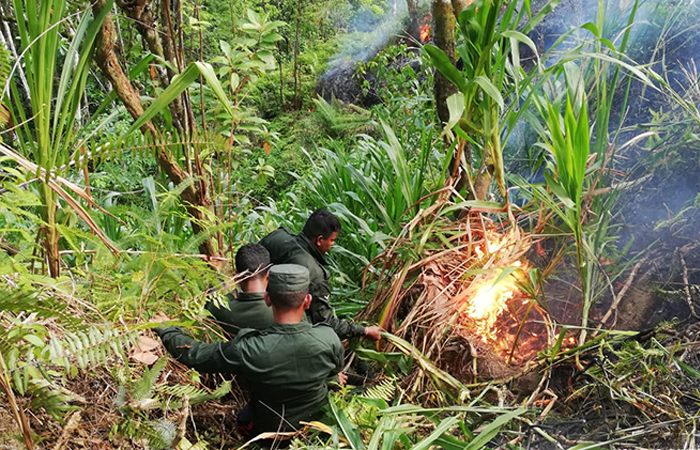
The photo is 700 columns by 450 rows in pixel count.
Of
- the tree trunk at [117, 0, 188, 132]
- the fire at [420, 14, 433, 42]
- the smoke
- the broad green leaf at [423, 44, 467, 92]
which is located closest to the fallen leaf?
the tree trunk at [117, 0, 188, 132]

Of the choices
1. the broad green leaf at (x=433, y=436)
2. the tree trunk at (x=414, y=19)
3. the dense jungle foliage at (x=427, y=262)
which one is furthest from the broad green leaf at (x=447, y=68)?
the tree trunk at (x=414, y=19)

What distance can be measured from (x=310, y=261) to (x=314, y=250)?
0.12 m

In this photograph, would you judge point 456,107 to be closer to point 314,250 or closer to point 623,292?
point 623,292

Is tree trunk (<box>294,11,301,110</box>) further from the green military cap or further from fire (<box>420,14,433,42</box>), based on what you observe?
the green military cap

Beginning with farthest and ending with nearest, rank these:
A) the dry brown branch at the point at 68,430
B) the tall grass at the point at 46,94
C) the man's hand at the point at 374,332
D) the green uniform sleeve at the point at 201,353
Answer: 1. the man's hand at the point at 374,332
2. the green uniform sleeve at the point at 201,353
3. the tall grass at the point at 46,94
4. the dry brown branch at the point at 68,430

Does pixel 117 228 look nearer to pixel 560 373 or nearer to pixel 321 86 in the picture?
pixel 560 373

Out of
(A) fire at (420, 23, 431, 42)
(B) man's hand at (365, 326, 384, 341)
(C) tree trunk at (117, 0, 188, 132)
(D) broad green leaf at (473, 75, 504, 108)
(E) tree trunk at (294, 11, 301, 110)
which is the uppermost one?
(C) tree trunk at (117, 0, 188, 132)

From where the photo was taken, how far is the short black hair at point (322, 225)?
10.1 feet

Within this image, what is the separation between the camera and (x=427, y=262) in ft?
8.85

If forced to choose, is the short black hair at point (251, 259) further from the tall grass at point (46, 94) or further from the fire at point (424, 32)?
the fire at point (424, 32)

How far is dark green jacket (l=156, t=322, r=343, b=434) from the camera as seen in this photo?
1.90 metres

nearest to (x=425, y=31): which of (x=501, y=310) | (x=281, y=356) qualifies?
(x=501, y=310)

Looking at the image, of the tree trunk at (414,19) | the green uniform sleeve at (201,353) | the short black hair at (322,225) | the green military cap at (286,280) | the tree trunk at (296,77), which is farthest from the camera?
the tree trunk at (296,77)

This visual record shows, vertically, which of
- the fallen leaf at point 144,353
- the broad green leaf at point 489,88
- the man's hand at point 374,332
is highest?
the broad green leaf at point 489,88
